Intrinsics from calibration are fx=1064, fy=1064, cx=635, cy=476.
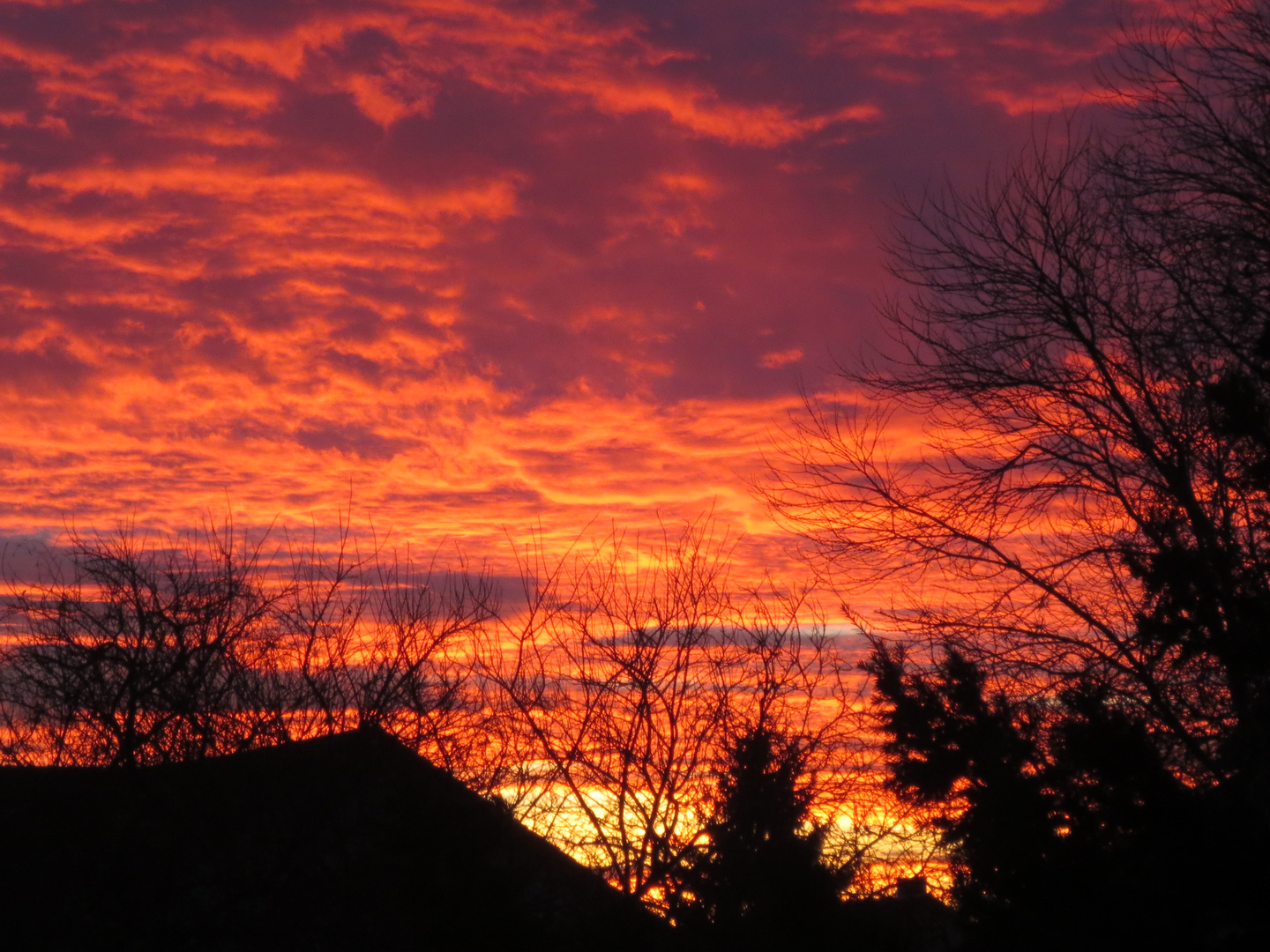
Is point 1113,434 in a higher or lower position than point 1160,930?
higher

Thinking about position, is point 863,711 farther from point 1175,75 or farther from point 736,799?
point 1175,75

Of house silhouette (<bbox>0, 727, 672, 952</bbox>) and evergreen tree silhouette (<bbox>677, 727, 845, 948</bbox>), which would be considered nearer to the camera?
house silhouette (<bbox>0, 727, 672, 952</bbox>)

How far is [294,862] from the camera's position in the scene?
15.1m

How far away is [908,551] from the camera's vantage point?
39.9 feet

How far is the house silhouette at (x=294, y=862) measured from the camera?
46.2 feet

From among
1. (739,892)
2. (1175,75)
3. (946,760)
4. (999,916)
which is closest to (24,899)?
(739,892)

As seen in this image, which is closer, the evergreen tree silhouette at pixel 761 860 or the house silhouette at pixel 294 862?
the house silhouette at pixel 294 862

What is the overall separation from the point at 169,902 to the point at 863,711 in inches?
393

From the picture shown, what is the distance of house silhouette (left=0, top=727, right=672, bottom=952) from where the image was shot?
14.1 meters

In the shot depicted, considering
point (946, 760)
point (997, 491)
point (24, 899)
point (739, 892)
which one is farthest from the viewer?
point (946, 760)

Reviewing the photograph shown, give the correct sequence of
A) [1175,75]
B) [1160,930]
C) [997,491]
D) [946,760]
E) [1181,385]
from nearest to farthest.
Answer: [1160,930]
[1175,75]
[1181,385]
[997,491]
[946,760]

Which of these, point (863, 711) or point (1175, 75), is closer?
point (1175, 75)

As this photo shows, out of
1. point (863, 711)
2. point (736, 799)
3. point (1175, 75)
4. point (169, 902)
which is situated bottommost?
point (169, 902)

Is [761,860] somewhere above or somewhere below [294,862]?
above
